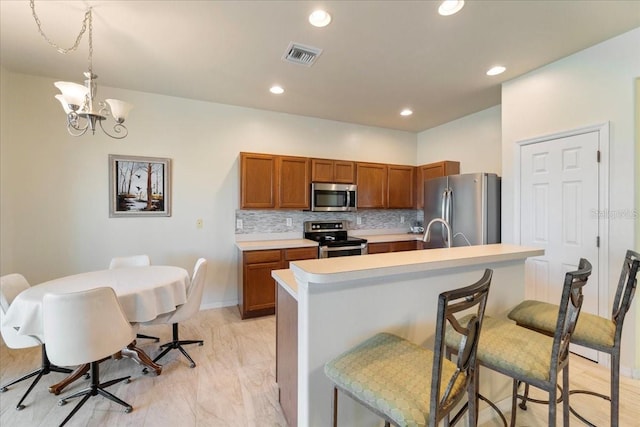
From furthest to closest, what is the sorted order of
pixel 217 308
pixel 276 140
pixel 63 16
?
pixel 276 140 < pixel 217 308 < pixel 63 16

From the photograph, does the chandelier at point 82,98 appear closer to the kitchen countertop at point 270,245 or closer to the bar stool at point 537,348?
the kitchen countertop at point 270,245

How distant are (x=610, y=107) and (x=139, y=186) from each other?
4.86 metres

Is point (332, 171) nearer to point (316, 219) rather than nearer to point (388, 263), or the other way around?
point (316, 219)

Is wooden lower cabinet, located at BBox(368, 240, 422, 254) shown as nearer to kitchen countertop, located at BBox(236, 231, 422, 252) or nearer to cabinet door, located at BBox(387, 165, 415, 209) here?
kitchen countertop, located at BBox(236, 231, 422, 252)

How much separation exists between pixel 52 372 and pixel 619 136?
504 centimetres

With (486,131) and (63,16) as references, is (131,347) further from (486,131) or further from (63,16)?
(486,131)

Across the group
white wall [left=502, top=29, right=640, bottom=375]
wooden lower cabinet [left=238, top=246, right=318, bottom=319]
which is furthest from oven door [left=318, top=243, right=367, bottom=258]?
white wall [left=502, top=29, right=640, bottom=375]

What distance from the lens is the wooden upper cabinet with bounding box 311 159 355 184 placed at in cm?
413

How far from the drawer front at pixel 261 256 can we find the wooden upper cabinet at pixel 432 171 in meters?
2.66

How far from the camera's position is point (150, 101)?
3553mm

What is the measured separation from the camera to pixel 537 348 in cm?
135

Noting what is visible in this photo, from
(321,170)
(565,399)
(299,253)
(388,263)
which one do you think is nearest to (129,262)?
(299,253)

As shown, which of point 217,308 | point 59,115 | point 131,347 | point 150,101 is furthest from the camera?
point 217,308

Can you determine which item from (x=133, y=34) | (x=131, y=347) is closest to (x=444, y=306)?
(x=131, y=347)
